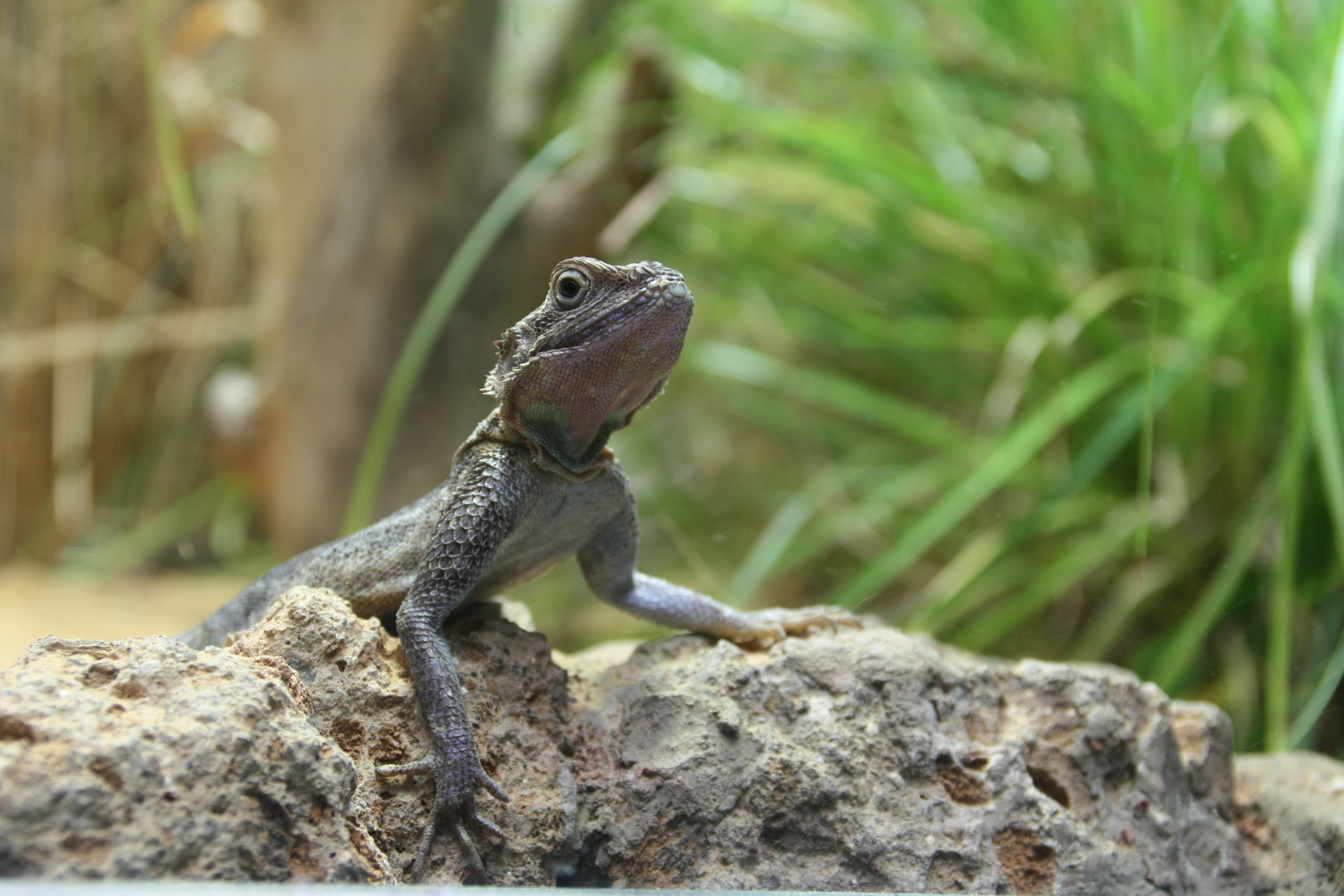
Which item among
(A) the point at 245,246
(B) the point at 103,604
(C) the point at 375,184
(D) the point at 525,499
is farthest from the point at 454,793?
(A) the point at 245,246

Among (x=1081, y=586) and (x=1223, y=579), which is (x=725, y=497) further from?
(x=1223, y=579)

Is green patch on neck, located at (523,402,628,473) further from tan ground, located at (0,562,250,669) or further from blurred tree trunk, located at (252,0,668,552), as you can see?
tan ground, located at (0,562,250,669)

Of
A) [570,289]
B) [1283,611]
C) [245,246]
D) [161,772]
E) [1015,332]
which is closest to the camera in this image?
[161,772]

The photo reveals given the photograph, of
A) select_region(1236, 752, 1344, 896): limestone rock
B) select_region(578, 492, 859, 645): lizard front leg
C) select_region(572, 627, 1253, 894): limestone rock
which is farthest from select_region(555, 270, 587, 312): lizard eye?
select_region(1236, 752, 1344, 896): limestone rock

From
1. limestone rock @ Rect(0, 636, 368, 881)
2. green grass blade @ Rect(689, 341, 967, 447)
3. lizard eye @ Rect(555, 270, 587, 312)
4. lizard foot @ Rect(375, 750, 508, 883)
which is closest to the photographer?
limestone rock @ Rect(0, 636, 368, 881)

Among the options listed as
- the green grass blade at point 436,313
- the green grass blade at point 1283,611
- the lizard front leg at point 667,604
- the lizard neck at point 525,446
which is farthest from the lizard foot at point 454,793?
the green grass blade at point 1283,611

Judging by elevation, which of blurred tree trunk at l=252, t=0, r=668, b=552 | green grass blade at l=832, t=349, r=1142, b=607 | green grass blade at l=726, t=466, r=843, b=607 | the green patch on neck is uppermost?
blurred tree trunk at l=252, t=0, r=668, b=552

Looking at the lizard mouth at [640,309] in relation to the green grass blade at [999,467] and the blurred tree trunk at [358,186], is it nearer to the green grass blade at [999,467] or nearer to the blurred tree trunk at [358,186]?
the green grass blade at [999,467]

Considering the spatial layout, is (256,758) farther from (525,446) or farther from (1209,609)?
(1209,609)
